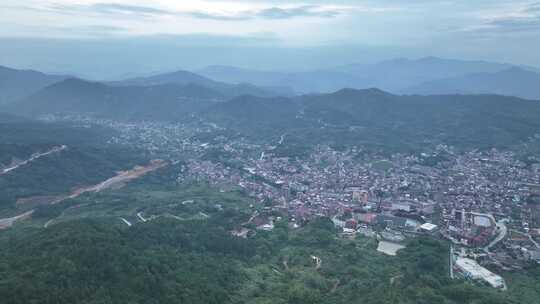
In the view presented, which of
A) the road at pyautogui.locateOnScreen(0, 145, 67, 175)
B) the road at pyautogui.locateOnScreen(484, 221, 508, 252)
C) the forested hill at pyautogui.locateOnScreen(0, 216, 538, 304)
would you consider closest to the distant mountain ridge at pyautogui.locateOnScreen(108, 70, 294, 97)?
the road at pyautogui.locateOnScreen(0, 145, 67, 175)

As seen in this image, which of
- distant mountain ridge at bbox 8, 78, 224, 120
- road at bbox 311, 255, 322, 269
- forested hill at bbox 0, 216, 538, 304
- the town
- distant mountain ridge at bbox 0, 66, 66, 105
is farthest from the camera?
distant mountain ridge at bbox 0, 66, 66, 105

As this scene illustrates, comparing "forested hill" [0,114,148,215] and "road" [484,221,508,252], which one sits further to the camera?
"forested hill" [0,114,148,215]

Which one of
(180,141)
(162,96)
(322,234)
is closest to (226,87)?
(162,96)

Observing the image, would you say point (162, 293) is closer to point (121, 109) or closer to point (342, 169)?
point (342, 169)

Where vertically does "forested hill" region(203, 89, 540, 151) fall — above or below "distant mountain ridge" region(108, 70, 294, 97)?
above

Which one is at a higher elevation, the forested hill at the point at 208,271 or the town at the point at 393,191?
the forested hill at the point at 208,271

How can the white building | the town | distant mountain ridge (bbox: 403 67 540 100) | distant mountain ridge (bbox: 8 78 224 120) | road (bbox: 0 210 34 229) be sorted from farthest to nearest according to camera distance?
distant mountain ridge (bbox: 403 67 540 100) → distant mountain ridge (bbox: 8 78 224 120) → road (bbox: 0 210 34 229) → the town → the white building

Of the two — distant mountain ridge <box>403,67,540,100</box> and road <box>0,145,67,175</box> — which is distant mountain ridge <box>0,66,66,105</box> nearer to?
road <box>0,145,67,175</box>

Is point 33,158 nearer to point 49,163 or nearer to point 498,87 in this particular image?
point 49,163

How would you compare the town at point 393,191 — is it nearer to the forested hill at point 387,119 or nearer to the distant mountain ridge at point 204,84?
the forested hill at point 387,119

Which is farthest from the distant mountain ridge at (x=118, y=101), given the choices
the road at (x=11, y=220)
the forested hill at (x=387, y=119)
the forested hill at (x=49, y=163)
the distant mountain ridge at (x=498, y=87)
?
the distant mountain ridge at (x=498, y=87)

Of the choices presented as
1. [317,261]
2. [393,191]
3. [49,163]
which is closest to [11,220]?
[49,163]
